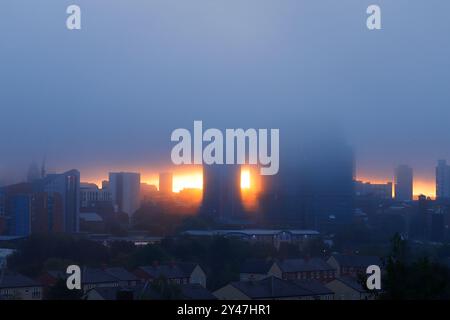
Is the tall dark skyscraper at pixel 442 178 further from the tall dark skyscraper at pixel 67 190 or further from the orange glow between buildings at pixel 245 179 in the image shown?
the tall dark skyscraper at pixel 67 190

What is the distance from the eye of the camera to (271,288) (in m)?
5.61

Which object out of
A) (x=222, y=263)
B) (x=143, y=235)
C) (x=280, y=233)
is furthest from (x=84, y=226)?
(x=280, y=233)

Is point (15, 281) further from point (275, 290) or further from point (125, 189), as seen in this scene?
point (275, 290)

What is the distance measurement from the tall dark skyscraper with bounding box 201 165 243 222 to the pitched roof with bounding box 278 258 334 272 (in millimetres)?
591

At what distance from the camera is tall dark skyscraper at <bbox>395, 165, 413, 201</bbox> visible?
625cm

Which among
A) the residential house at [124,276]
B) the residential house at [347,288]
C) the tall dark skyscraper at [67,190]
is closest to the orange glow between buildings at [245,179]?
the residential house at [347,288]

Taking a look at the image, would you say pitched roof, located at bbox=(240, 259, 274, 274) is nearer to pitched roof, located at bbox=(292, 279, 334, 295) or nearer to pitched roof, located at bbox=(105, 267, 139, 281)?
pitched roof, located at bbox=(292, 279, 334, 295)

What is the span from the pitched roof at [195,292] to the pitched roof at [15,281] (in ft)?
3.59

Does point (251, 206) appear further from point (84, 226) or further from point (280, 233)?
point (84, 226)

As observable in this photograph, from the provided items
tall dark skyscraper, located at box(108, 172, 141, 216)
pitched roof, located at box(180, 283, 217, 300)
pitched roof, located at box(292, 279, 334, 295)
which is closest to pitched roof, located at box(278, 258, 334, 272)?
pitched roof, located at box(292, 279, 334, 295)

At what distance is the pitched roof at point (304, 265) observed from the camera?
6188mm
